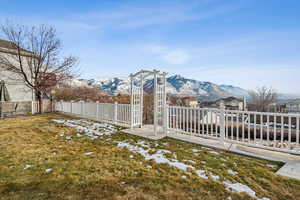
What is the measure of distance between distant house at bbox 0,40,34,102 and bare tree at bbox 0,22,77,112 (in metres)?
1.21

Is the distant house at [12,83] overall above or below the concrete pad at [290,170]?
above

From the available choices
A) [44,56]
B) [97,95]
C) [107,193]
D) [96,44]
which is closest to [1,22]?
[44,56]

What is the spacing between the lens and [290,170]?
242cm

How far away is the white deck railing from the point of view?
3.20m

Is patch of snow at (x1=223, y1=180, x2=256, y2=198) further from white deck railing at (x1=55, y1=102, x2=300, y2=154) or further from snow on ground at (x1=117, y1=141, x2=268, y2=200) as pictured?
white deck railing at (x1=55, y1=102, x2=300, y2=154)

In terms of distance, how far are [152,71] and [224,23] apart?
214 inches

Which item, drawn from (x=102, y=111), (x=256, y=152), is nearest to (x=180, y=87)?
(x=102, y=111)

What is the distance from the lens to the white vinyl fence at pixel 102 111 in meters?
6.48

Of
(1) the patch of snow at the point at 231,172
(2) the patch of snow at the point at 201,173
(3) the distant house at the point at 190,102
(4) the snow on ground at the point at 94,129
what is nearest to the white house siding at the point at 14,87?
(4) the snow on ground at the point at 94,129

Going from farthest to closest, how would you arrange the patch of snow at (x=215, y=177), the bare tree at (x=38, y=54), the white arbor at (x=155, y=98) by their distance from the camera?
the bare tree at (x=38, y=54) < the white arbor at (x=155, y=98) < the patch of snow at (x=215, y=177)

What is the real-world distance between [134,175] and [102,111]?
5750 mm

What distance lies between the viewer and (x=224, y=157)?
3.00 m

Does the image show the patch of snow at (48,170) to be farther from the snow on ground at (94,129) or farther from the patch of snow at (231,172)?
the patch of snow at (231,172)

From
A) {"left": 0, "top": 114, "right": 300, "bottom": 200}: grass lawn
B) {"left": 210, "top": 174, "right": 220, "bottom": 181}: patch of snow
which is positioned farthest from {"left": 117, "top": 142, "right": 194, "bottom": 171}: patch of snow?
{"left": 210, "top": 174, "right": 220, "bottom": 181}: patch of snow
